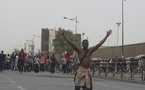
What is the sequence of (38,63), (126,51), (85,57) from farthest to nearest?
(126,51), (38,63), (85,57)

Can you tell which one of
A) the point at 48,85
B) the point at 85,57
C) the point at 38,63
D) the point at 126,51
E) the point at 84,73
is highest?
the point at 126,51

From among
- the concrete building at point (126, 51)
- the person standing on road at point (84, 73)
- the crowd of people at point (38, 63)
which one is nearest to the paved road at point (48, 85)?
the person standing on road at point (84, 73)

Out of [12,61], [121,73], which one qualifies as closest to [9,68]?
[12,61]

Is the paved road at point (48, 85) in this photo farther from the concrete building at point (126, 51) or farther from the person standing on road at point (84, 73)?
the concrete building at point (126, 51)

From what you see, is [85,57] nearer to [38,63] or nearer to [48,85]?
[48,85]

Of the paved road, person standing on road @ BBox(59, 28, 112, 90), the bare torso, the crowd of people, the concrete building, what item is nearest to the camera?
person standing on road @ BBox(59, 28, 112, 90)

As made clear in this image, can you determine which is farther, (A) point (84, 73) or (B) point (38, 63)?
(B) point (38, 63)

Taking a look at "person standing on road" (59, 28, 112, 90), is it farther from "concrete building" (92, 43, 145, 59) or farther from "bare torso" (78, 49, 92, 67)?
"concrete building" (92, 43, 145, 59)

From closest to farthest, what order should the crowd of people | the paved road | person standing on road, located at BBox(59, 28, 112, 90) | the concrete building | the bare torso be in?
person standing on road, located at BBox(59, 28, 112, 90)
the bare torso
the paved road
the crowd of people
the concrete building

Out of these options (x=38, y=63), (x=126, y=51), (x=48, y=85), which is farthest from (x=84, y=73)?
(x=126, y=51)

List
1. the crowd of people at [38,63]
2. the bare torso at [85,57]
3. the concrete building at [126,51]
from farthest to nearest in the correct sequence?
the concrete building at [126,51] < the crowd of people at [38,63] < the bare torso at [85,57]

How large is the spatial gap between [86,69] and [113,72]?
697 inches

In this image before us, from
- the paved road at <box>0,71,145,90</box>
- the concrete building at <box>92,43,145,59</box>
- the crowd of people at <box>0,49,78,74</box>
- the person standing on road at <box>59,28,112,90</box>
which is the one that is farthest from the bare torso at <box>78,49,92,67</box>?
the concrete building at <box>92,43,145,59</box>

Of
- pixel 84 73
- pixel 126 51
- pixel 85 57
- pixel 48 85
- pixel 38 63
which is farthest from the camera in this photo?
pixel 126 51
